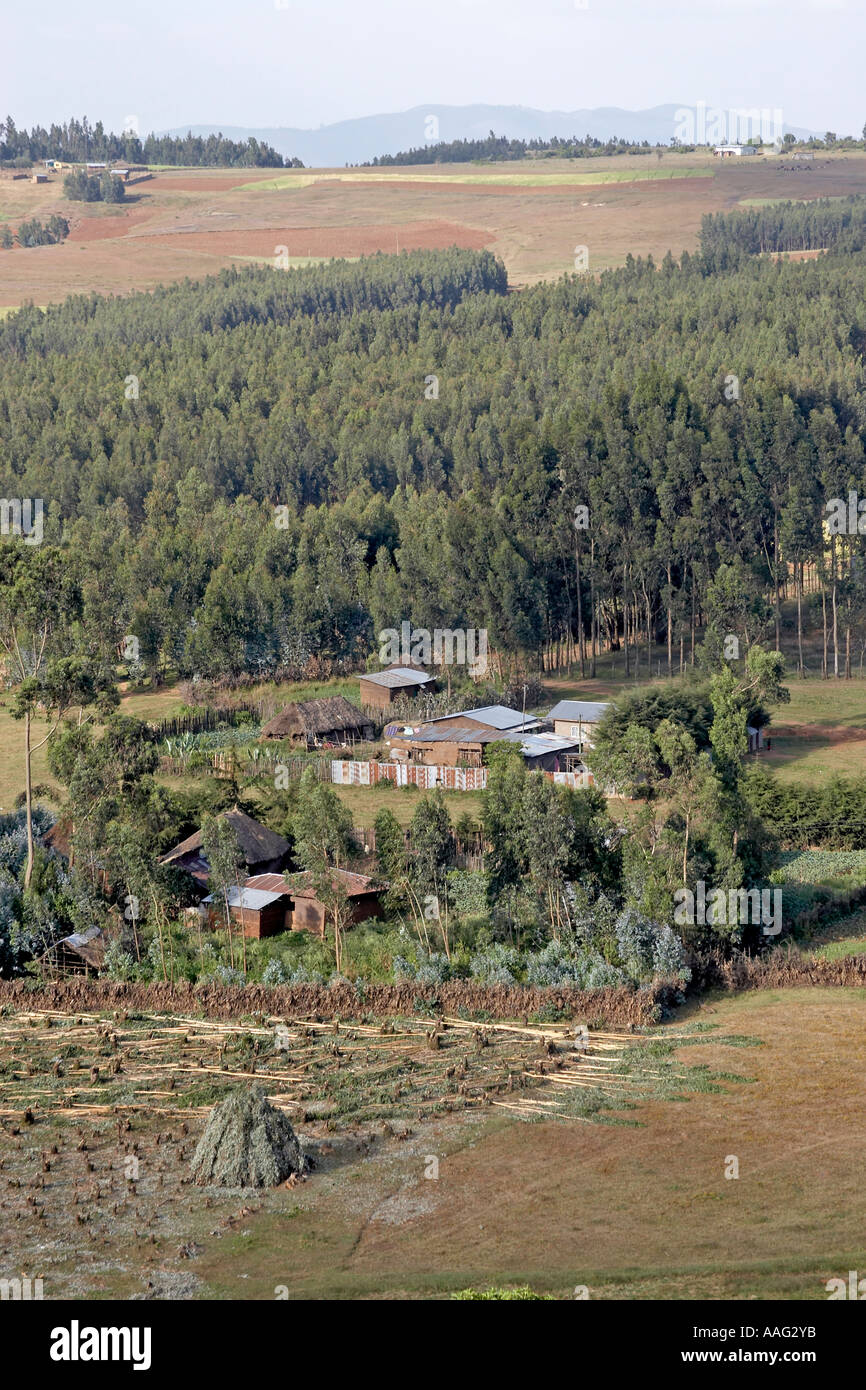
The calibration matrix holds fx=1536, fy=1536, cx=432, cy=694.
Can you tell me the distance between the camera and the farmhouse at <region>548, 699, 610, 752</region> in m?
51.1

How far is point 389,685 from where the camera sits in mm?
58906

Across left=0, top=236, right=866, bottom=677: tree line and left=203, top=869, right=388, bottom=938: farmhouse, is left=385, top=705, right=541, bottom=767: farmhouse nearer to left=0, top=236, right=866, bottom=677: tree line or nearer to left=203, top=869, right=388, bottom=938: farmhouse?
left=0, top=236, right=866, bottom=677: tree line

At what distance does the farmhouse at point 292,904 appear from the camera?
115 ft

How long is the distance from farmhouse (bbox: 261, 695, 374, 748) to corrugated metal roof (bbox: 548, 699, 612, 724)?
7503mm

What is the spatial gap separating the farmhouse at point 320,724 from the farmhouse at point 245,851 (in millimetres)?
15431

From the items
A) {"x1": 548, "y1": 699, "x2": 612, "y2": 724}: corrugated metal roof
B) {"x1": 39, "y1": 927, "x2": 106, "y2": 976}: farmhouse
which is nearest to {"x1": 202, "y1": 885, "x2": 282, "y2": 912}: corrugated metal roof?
{"x1": 39, "y1": 927, "x2": 106, "y2": 976}: farmhouse

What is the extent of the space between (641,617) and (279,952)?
41798mm

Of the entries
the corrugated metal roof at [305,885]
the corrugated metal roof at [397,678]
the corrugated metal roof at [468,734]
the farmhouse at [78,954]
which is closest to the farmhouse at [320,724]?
the corrugated metal roof at [397,678]

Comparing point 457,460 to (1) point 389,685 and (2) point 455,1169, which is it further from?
(2) point 455,1169

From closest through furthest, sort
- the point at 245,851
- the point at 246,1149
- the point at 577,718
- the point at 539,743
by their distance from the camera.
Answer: the point at 246,1149, the point at 245,851, the point at 539,743, the point at 577,718

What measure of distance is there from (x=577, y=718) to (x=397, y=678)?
1042 cm

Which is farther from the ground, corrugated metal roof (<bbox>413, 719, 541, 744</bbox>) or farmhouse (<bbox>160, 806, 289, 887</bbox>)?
farmhouse (<bbox>160, 806, 289, 887</bbox>)

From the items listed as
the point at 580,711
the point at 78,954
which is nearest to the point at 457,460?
the point at 580,711
